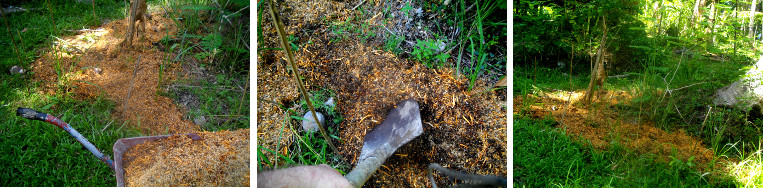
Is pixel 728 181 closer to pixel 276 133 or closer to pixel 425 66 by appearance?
pixel 425 66

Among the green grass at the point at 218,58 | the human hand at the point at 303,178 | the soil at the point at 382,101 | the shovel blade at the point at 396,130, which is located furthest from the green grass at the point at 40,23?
the shovel blade at the point at 396,130

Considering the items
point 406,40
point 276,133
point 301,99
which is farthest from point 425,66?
point 276,133

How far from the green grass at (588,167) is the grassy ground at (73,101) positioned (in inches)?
52.5

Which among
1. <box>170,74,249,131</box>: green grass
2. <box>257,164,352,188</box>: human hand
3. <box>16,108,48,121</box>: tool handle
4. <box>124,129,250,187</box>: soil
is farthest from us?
<box>170,74,249,131</box>: green grass

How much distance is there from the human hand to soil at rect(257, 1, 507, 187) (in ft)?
0.92

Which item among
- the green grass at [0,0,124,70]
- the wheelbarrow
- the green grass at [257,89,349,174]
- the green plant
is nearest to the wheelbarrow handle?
the wheelbarrow

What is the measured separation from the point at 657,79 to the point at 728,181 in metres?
0.55

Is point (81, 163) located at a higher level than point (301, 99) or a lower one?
lower

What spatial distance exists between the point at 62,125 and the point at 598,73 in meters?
2.42

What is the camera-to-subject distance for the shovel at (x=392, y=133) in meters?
1.28

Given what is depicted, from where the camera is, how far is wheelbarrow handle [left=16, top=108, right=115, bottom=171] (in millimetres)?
1147

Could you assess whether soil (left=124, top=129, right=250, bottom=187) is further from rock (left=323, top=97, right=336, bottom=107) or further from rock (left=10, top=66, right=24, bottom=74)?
rock (left=10, top=66, right=24, bottom=74)

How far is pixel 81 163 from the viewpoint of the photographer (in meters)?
1.39

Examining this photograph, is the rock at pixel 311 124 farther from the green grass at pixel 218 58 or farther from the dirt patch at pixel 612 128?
the dirt patch at pixel 612 128
